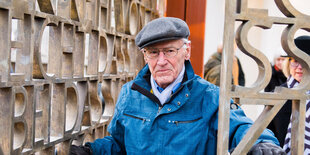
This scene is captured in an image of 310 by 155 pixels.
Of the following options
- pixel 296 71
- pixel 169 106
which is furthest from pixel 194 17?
pixel 169 106

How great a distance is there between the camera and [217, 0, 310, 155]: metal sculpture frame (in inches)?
58.4

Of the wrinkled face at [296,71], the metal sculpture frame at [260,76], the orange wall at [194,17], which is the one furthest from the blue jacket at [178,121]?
the orange wall at [194,17]

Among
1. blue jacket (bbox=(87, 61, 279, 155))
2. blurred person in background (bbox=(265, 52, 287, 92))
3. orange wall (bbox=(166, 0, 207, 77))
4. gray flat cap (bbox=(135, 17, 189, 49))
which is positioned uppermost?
orange wall (bbox=(166, 0, 207, 77))

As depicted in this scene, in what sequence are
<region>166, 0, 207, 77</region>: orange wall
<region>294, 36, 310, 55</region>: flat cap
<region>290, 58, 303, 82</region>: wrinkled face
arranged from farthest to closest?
<region>166, 0, 207, 77</region>: orange wall → <region>290, 58, 303, 82</region>: wrinkled face → <region>294, 36, 310, 55</region>: flat cap

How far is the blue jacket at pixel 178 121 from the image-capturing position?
1.97 m

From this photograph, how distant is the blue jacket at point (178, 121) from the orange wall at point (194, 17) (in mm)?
2193

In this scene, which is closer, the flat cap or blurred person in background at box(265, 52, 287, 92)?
the flat cap

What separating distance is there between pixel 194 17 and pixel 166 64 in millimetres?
2323

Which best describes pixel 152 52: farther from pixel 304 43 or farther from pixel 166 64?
pixel 304 43

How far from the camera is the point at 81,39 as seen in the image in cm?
222

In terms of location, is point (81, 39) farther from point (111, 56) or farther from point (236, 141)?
point (236, 141)

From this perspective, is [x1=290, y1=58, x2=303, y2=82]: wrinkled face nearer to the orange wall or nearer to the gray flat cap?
the orange wall

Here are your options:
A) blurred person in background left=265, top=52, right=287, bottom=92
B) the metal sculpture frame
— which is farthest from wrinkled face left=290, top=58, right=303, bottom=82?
blurred person in background left=265, top=52, right=287, bottom=92

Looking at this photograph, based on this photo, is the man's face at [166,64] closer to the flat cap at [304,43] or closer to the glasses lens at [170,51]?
the glasses lens at [170,51]
